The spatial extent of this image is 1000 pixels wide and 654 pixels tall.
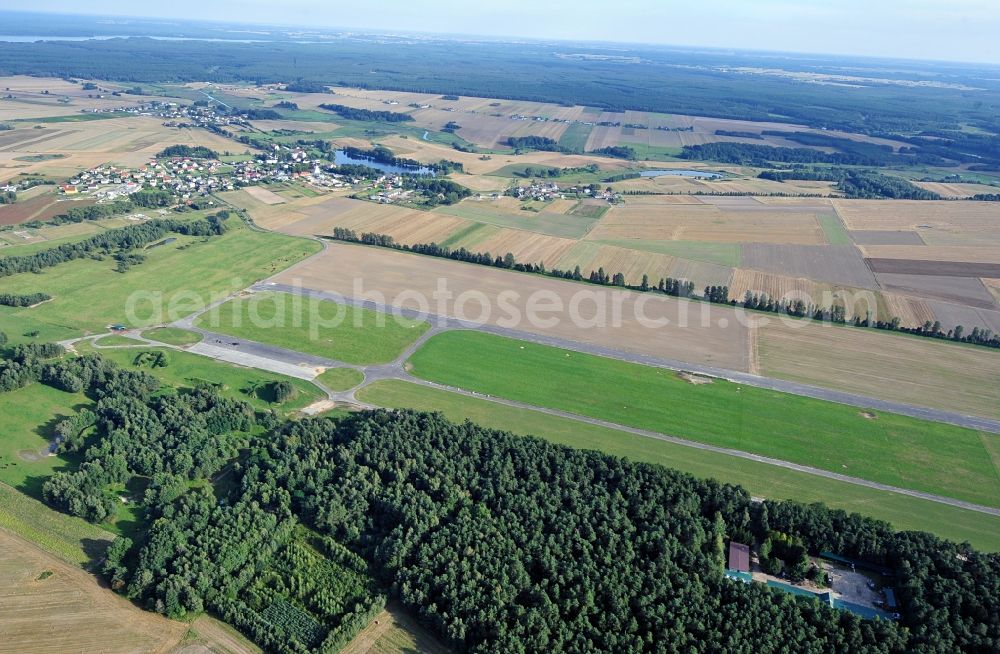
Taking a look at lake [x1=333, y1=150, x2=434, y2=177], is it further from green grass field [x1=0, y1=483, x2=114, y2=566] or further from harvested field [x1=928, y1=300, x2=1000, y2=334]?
green grass field [x1=0, y1=483, x2=114, y2=566]

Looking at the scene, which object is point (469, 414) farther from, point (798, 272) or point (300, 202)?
point (300, 202)

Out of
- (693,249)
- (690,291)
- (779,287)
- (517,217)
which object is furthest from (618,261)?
(517,217)

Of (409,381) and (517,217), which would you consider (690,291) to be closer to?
(409,381)

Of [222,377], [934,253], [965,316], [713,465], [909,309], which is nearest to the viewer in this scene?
[713,465]

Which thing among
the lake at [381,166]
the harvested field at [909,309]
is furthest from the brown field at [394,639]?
the lake at [381,166]

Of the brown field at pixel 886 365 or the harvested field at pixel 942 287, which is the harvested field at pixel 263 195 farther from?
the harvested field at pixel 942 287

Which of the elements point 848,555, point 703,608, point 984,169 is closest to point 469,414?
point 703,608

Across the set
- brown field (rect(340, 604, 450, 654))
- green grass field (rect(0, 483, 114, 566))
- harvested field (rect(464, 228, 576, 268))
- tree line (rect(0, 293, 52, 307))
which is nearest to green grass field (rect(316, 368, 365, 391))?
green grass field (rect(0, 483, 114, 566))
